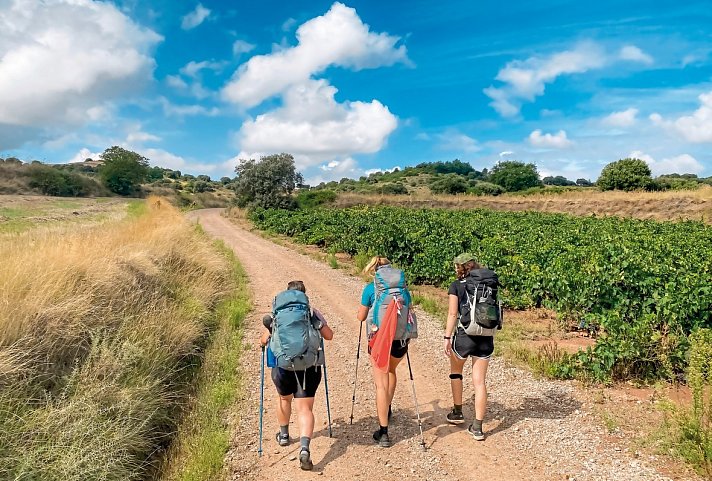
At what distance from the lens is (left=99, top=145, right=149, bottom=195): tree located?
7356 centimetres

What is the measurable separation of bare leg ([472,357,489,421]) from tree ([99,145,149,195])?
77804mm

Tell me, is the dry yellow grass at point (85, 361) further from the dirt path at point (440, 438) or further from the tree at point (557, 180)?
the tree at point (557, 180)

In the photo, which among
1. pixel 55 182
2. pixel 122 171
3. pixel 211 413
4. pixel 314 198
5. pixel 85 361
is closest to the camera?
pixel 85 361

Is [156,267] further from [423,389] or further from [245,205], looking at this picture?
[245,205]

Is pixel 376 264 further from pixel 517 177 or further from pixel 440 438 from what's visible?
pixel 517 177

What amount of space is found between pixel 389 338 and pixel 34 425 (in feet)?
12.6

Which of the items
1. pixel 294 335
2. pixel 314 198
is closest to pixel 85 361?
pixel 294 335

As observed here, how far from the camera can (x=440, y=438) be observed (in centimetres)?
557

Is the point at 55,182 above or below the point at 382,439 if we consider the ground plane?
above

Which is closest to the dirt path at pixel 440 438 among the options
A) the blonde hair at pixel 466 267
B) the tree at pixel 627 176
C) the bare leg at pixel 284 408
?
the bare leg at pixel 284 408

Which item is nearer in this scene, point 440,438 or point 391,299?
point 391,299

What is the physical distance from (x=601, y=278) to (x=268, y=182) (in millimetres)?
37053

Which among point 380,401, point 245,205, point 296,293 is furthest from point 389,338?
point 245,205

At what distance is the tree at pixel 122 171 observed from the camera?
241 ft
